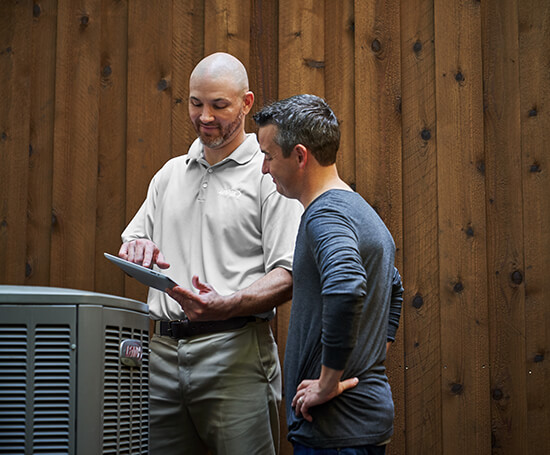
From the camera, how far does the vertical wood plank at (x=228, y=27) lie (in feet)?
8.88

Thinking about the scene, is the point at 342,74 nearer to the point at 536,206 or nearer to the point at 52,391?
the point at 536,206

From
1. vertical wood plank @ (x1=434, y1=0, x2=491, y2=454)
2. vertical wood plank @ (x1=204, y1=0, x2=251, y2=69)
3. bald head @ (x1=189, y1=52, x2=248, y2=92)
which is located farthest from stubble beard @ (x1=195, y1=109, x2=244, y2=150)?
vertical wood plank @ (x1=434, y1=0, x2=491, y2=454)

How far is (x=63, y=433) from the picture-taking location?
1495 millimetres

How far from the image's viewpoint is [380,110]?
2.68 meters

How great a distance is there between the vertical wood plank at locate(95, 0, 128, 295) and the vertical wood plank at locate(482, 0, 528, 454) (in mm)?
1338

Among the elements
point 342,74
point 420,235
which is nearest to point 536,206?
point 420,235

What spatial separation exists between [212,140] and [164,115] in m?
0.50

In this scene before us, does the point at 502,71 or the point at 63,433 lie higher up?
the point at 502,71

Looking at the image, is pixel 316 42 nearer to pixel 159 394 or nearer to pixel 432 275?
pixel 432 275

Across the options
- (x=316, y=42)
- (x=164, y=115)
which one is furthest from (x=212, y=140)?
(x=316, y=42)

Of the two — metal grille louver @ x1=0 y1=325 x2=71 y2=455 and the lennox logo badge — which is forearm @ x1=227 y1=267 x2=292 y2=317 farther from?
metal grille louver @ x1=0 y1=325 x2=71 y2=455

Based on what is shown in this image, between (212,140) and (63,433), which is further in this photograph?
(212,140)

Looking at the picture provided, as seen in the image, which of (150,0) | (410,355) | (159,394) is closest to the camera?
(159,394)

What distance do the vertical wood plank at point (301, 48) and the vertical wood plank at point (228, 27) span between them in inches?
5.1
